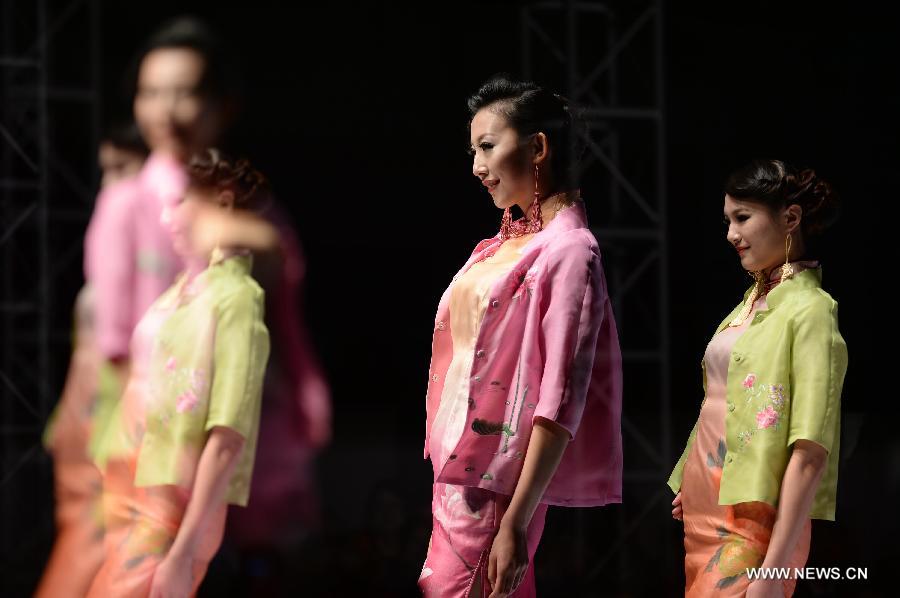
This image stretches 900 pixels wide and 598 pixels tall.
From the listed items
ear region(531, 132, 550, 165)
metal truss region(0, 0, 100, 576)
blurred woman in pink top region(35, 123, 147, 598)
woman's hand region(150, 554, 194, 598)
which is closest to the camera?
ear region(531, 132, 550, 165)

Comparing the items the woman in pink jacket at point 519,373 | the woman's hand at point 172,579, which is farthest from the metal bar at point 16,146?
the woman in pink jacket at point 519,373

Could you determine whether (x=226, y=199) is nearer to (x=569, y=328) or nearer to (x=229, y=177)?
(x=229, y=177)

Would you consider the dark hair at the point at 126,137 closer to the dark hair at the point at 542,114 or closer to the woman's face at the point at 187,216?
the woman's face at the point at 187,216

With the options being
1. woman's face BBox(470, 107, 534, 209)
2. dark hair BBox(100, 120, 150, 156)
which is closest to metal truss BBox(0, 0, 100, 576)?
dark hair BBox(100, 120, 150, 156)

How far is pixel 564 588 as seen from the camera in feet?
12.8

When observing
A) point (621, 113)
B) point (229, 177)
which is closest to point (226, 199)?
point (229, 177)

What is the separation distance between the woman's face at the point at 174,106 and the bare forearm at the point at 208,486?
627 mm

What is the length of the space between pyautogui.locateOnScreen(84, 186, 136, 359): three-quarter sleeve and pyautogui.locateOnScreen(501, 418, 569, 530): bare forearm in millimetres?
1062

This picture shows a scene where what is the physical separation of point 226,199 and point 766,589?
1.31 meters

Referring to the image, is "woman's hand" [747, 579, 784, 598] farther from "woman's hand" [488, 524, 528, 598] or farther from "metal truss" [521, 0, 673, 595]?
"metal truss" [521, 0, 673, 595]

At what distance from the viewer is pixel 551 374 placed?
2.02 metres

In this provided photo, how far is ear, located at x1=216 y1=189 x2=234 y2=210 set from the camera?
262 cm

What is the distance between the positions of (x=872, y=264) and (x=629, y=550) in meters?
1.24

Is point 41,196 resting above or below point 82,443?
above
